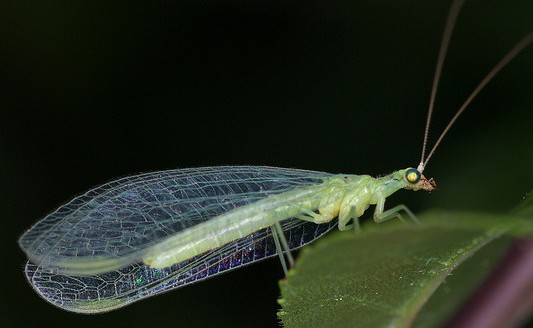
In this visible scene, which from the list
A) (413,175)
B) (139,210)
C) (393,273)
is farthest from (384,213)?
(393,273)

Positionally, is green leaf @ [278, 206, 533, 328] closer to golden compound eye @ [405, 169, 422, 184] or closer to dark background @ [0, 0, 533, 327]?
golden compound eye @ [405, 169, 422, 184]

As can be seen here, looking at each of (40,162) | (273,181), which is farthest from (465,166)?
(40,162)

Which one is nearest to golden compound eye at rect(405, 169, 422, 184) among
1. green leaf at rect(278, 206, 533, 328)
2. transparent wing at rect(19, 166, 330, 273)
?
transparent wing at rect(19, 166, 330, 273)

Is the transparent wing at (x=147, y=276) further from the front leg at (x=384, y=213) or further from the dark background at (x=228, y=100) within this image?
the dark background at (x=228, y=100)

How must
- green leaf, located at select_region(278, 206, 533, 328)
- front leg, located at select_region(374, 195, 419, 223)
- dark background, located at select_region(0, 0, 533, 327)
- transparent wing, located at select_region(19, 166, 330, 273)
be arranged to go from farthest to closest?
dark background, located at select_region(0, 0, 533, 327) < front leg, located at select_region(374, 195, 419, 223) < transparent wing, located at select_region(19, 166, 330, 273) < green leaf, located at select_region(278, 206, 533, 328)

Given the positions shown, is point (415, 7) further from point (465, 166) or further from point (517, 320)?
point (517, 320)

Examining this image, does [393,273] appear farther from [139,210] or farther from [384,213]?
[139,210]
